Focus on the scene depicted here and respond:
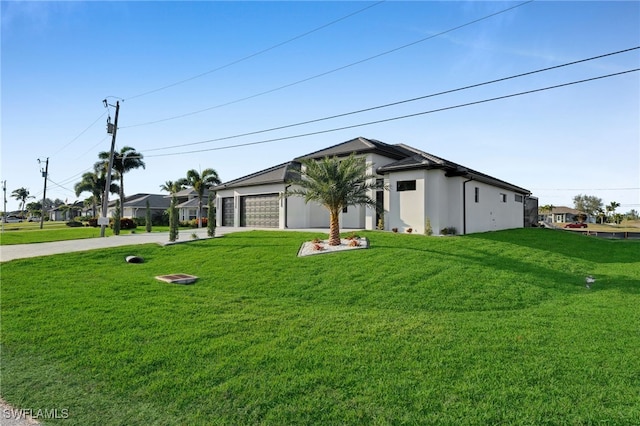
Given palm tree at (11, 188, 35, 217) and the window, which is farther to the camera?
palm tree at (11, 188, 35, 217)

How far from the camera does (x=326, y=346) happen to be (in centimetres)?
547

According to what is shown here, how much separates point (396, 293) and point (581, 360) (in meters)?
4.46

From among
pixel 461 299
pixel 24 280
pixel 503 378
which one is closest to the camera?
pixel 503 378

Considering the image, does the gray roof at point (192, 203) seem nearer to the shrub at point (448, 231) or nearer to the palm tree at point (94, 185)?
the palm tree at point (94, 185)

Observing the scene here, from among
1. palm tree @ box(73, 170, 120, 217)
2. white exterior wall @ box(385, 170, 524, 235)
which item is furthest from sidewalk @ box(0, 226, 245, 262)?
palm tree @ box(73, 170, 120, 217)

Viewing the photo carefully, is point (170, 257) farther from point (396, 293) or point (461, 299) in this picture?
point (461, 299)

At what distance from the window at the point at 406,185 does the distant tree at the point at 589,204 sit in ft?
302

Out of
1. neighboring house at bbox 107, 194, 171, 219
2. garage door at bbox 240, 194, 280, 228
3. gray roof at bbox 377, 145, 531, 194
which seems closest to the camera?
gray roof at bbox 377, 145, 531, 194

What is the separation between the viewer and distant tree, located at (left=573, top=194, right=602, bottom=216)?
86.7m

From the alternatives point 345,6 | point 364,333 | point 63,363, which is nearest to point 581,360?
point 364,333

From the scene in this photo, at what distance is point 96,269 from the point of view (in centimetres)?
1260

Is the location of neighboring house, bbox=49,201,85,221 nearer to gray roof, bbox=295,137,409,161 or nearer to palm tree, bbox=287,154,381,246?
gray roof, bbox=295,137,409,161

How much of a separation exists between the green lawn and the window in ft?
30.2

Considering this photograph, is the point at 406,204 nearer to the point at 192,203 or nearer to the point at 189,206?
the point at 189,206
